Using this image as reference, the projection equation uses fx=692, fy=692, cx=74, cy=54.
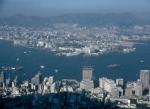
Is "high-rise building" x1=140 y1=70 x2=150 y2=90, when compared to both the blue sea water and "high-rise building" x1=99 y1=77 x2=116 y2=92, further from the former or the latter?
"high-rise building" x1=99 y1=77 x2=116 y2=92

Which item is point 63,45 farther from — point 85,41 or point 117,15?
point 117,15

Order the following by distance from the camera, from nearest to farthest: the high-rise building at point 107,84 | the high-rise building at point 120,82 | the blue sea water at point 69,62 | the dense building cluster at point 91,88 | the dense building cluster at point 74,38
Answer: the dense building cluster at point 91,88, the high-rise building at point 107,84, the high-rise building at point 120,82, the blue sea water at point 69,62, the dense building cluster at point 74,38

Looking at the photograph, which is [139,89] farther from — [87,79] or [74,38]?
[74,38]

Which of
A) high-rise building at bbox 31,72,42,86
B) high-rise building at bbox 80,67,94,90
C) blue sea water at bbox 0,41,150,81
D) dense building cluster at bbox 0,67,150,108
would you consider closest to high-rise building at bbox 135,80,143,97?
dense building cluster at bbox 0,67,150,108

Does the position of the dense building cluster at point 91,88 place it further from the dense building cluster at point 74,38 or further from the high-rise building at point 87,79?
the dense building cluster at point 74,38

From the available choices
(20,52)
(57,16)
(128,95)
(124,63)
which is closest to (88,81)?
(128,95)

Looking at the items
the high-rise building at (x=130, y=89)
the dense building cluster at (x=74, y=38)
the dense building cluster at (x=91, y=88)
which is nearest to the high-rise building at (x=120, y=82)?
the dense building cluster at (x=91, y=88)

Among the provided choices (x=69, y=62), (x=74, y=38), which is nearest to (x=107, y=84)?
(x=69, y=62)
